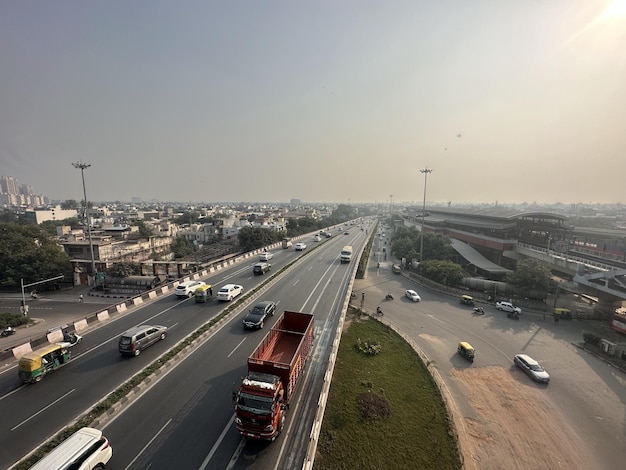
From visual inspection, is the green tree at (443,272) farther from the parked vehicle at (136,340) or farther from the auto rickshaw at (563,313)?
the parked vehicle at (136,340)

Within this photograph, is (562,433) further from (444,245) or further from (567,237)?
(567,237)

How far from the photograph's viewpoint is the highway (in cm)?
1087

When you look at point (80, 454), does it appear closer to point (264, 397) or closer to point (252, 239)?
point (264, 397)

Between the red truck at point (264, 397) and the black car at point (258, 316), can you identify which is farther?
the black car at point (258, 316)

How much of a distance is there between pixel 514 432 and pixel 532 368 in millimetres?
7766

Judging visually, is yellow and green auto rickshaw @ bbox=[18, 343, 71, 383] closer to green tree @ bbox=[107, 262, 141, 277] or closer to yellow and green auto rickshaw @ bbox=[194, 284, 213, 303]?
yellow and green auto rickshaw @ bbox=[194, 284, 213, 303]

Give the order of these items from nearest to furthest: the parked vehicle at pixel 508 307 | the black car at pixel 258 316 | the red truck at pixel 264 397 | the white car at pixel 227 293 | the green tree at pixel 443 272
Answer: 1. the red truck at pixel 264 397
2. the black car at pixel 258 316
3. the white car at pixel 227 293
4. the parked vehicle at pixel 508 307
5. the green tree at pixel 443 272

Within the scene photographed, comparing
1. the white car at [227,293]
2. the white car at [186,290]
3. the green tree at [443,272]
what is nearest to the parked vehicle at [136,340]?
the white car at [227,293]

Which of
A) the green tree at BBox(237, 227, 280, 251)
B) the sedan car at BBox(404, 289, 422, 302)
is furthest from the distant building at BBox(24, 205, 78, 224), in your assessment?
the sedan car at BBox(404, 289, 422, 302)

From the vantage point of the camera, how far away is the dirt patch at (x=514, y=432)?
606 inches

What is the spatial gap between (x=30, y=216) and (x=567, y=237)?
176433mm

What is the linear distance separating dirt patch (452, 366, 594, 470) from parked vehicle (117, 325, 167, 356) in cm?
1925

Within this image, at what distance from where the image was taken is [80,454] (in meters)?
8.99

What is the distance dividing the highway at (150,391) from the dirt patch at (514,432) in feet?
33.6
